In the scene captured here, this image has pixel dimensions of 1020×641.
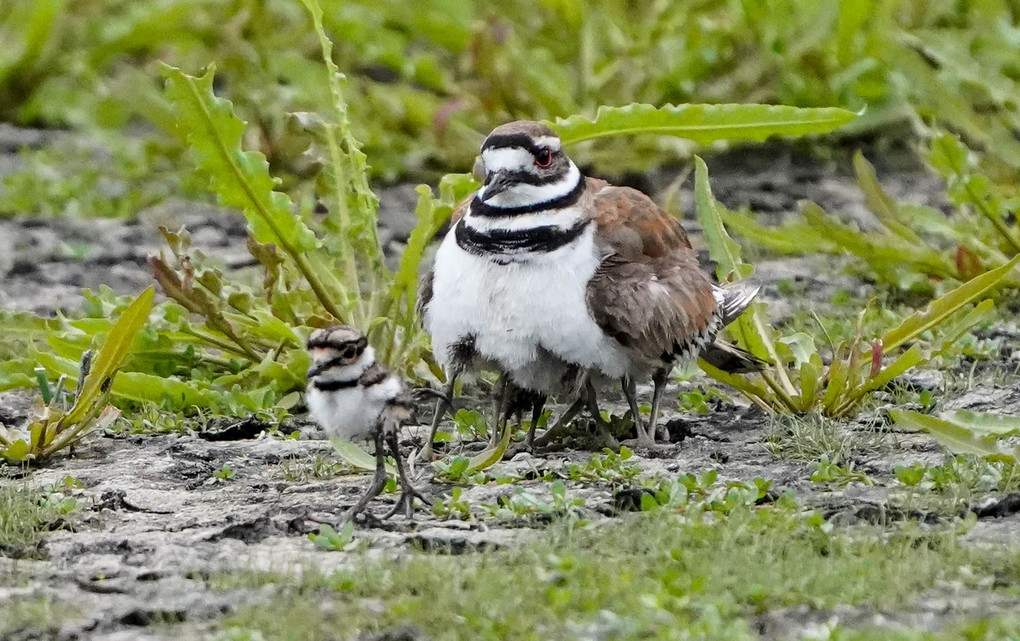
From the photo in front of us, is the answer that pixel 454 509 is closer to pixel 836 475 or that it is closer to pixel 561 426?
pixel 561 426

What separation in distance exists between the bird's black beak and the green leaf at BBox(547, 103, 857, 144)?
35.6 inches

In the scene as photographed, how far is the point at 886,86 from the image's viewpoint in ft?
33.0

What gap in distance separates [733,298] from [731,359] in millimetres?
235

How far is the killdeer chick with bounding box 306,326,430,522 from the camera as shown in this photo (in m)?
4.87

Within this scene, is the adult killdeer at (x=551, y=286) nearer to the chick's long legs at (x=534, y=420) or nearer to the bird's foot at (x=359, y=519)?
the chick's long legs at (x=534, y=420)

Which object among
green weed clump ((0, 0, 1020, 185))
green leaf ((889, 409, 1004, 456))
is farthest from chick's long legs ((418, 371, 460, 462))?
green weed clump ((0, 0, 1020, 185))

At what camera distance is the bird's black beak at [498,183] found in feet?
18.2

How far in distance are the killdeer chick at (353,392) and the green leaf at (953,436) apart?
1.57 m

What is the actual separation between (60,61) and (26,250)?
3.15 m

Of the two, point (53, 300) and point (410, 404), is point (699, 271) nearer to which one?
point (410, 404)

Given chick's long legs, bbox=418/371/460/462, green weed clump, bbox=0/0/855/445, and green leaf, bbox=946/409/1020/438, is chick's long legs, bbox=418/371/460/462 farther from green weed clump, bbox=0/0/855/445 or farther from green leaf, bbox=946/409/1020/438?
green leaf, bbox=946/409/1020/438

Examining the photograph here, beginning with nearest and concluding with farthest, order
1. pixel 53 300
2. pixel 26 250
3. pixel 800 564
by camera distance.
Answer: pixel 800 564 → pixel 53 300 → pixel 26 250

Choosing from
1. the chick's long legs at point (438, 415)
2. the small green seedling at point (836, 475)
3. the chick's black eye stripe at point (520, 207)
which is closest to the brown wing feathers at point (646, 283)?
the chick's black eye stripe at point (520, 207)

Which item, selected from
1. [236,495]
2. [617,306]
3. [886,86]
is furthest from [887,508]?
[886,86]
